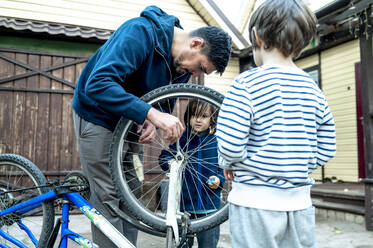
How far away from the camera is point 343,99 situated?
7.82 m

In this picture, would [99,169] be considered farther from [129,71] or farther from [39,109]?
[39,109]

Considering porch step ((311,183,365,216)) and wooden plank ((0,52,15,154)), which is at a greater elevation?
wooden plank ((0,52,15,154))

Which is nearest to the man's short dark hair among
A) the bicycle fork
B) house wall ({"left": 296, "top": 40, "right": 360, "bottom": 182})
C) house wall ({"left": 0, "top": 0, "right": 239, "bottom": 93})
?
the bicycle fork

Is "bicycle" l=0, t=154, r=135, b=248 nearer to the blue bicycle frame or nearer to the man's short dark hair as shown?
the blue bicycle frame

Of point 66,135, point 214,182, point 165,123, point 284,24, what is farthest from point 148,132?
point 66,135

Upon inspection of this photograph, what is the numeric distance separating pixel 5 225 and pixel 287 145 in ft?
6.80

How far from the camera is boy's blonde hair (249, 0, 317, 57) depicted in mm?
1254

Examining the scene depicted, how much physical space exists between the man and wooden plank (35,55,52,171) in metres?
4.07

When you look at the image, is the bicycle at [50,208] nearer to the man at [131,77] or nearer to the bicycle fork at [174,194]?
the man at [131,77]

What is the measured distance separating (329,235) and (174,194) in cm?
350

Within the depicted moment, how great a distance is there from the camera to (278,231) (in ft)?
4.00

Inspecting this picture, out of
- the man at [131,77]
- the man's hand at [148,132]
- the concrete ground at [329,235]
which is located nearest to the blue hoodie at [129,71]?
the man at [131,77]

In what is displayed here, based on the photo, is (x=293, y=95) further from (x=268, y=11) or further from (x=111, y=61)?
(x=111, y=61)

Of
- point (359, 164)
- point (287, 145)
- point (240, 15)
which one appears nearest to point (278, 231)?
point (287, 145)
